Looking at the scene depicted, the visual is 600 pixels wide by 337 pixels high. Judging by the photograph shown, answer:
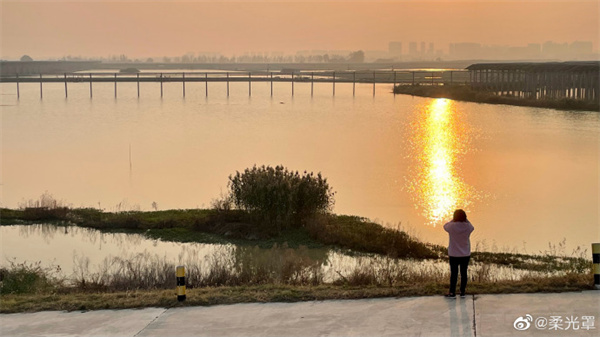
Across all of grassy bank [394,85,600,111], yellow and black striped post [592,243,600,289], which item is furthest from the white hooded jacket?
grassy bank [394,85,600,111]

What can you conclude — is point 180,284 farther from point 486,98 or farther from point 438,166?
point 486,98

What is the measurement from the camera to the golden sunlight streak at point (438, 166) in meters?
23.2

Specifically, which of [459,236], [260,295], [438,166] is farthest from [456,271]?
[438,166]

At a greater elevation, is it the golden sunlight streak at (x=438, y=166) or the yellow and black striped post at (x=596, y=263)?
the yellow and black striped post at (x=596, y=263)

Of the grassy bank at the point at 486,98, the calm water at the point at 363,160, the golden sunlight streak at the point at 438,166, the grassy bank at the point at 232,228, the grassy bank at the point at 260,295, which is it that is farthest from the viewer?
the grassy bank at the point at 486,98

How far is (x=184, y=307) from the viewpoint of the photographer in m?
9.69

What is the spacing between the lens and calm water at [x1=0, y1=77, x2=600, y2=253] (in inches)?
874

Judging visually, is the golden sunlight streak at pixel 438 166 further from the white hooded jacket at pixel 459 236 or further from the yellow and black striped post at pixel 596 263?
the white hooded jacket at pixel 459 236

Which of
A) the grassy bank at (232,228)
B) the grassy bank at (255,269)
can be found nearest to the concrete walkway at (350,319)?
the grassy bank at (255,269)

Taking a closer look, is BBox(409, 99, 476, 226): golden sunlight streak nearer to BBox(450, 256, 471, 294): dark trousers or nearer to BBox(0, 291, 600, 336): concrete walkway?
BBox(450, 256, 471, 294): dark trousers

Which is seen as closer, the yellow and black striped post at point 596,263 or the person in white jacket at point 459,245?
the person in white jacket at point 459,245

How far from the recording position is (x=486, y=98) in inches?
2881

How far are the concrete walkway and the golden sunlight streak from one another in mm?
11319

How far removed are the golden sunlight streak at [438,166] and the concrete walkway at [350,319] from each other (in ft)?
37.1
